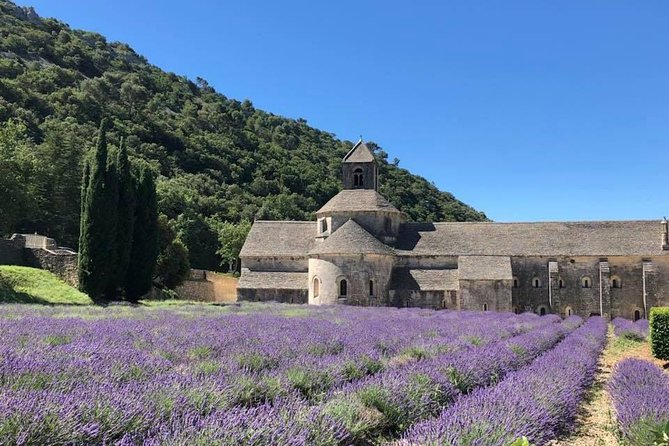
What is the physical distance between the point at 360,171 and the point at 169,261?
54.7ft

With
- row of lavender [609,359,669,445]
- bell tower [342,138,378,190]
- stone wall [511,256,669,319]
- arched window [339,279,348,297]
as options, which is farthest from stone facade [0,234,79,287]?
row of lavender [609,359,669,445]

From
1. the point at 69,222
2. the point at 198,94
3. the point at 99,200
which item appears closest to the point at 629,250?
the point at 99,200

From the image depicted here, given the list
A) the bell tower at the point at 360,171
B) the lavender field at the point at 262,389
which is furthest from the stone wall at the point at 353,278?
the lavender field at the point at 262,389

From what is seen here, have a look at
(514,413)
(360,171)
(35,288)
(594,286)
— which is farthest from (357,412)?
(360,171)

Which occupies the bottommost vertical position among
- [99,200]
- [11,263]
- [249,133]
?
[11,263]

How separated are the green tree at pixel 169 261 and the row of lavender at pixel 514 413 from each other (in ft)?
114

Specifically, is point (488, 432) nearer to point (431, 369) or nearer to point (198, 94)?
point (431, 369)

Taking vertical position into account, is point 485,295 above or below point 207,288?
above

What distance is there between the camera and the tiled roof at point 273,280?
132ft

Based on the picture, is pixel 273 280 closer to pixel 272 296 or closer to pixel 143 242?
pixel 272 296

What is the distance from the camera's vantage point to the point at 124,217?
31188mm

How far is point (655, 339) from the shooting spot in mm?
16359

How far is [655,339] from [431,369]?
36.5 ft

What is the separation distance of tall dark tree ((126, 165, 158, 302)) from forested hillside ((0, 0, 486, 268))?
965 centimetres
